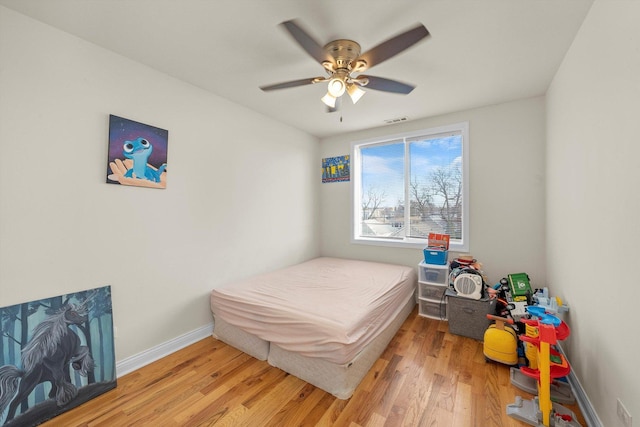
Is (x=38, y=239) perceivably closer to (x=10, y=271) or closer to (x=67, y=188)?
(x=10, y=271)

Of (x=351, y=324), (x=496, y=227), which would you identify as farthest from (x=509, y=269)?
(x=351, y=324)

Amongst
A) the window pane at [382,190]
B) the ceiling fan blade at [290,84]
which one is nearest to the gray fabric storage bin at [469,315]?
the window pane at [382,190]

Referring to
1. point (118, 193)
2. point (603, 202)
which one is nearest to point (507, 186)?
point (603, 202)

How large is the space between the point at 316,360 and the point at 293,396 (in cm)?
28

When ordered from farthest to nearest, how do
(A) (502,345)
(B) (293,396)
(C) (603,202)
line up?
(A) (502,345), (B) (293,396), (C) (603,202)

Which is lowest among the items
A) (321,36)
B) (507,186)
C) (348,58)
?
(507,186)

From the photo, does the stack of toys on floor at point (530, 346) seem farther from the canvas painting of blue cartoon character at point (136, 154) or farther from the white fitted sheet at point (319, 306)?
the canvas painting of blue cartoon character at point (136, 154)

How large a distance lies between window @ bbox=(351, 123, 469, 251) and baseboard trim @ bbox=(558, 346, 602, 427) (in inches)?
62.3

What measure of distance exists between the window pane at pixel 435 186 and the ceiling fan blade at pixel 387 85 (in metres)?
1.76

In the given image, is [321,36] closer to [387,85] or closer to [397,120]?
[387,85]

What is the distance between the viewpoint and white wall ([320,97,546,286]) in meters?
2.86

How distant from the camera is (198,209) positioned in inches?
103

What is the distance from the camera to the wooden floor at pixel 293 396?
1.60 m

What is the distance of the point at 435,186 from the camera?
3527 mm
